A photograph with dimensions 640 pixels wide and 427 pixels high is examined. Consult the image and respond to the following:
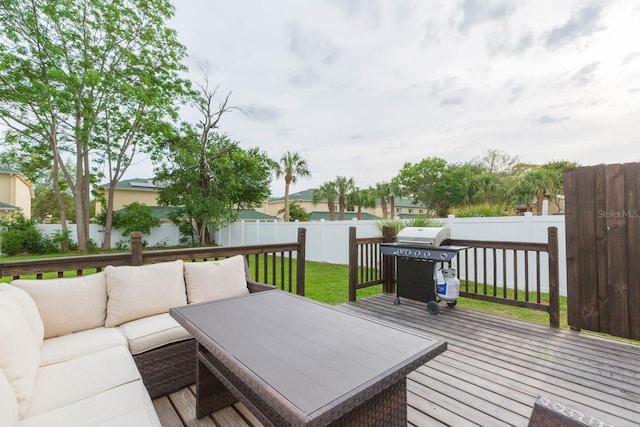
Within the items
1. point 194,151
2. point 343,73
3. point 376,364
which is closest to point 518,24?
point 343,73

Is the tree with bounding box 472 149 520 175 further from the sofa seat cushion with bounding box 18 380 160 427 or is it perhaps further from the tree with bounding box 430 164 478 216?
the sofa seat cushion with bounding box 18 380 160 427

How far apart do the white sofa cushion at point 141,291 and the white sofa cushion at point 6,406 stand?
1285 mm

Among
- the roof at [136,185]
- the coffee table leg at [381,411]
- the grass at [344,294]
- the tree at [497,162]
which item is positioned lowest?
the grass at [344,294]

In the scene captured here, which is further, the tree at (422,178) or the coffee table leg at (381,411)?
the tree at (422,178)

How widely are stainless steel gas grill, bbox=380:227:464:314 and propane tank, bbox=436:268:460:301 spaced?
7 centimetres

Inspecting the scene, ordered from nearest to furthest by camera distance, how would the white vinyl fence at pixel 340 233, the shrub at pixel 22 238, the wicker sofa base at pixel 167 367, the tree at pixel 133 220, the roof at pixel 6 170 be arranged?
1. the wicker sofa base at pixel 167 367
2. the white vinyl fence at pixel 340 233
3. the shrub at pixel 22 238
4. the tree at pixel 133 220
5. the roof at pixel 6 170

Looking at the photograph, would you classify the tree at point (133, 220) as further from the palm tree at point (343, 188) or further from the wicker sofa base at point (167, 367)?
the wicker sofa base at point (167, 367)

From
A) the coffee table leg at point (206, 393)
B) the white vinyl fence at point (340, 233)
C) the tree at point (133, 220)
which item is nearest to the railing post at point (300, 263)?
the coffee table leg at point (206, 393)

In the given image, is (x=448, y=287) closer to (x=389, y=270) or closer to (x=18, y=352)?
(x=389, y=270)

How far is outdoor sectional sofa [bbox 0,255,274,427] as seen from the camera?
1274 mm

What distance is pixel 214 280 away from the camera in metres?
2.87

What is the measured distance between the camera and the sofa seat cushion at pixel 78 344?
5.89 feet

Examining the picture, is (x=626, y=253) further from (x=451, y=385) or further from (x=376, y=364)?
(x=376, y=364)

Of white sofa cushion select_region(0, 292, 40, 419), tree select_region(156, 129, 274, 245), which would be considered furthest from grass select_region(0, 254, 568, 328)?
tree select_region(156, 129, 274, 245)
